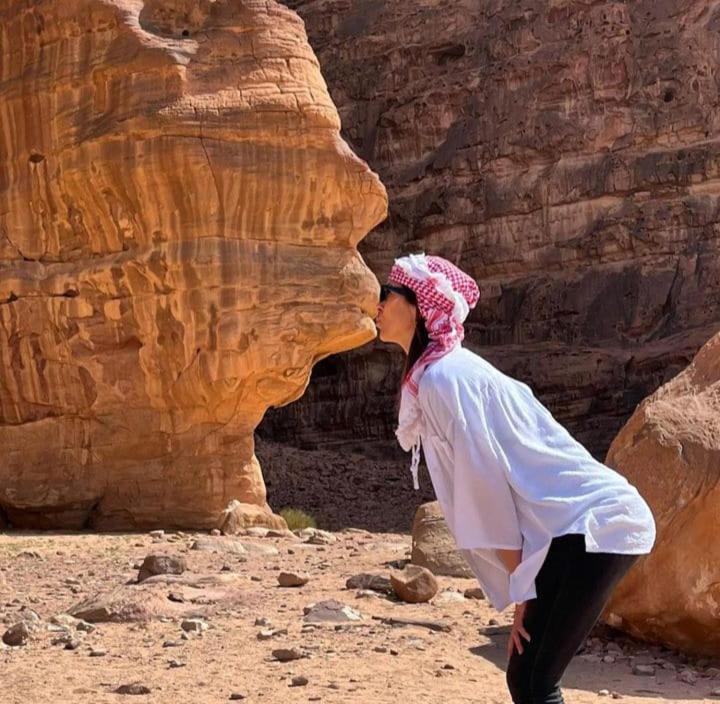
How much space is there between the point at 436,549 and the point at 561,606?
→ 721 cm

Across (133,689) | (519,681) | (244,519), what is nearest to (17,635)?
(133,689)

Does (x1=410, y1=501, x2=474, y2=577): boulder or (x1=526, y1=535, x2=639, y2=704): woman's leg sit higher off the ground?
(x1=526, y1=535, x2=639, y2=704): woman's leg

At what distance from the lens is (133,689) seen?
18.6 ft

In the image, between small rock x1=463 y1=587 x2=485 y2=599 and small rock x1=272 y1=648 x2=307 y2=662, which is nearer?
small rock x1=272 y1=648 x2=307 y2=662

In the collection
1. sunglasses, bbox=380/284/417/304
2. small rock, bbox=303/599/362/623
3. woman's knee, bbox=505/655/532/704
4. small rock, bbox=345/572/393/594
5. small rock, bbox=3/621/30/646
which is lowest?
small rock, bbox=345/572/393/594

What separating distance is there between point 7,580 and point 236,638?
349 cm

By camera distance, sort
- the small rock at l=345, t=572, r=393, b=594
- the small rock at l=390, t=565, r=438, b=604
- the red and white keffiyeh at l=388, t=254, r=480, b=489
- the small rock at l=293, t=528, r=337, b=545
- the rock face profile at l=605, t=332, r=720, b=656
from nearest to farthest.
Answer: the red and white keffiyeh at l=388, t=254, r=480, b=489, the rock face profile at l=605, t=332, r=720, b=656, the small rock at l=390, t=565, r=438, b=604, the small rock at l=345, t=572, r=393, b=594, the small rock at l=293, t=528, r=337, b=545

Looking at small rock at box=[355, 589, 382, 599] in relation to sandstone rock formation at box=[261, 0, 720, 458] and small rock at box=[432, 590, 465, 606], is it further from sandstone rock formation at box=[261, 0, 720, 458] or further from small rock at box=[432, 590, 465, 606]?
sandstone rock formation at box=[261, 0, 720, 458]

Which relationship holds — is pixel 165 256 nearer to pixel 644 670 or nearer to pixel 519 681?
pixel 644 670

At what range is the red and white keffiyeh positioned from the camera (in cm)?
338

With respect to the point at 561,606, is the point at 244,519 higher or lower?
lower

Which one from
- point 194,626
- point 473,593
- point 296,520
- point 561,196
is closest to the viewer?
point 194,626

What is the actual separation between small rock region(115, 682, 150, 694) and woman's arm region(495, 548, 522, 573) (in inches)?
116

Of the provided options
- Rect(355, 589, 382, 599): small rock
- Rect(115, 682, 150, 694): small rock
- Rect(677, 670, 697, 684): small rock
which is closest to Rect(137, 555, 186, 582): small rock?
Rect(355, 589, 382, 599): small rock
